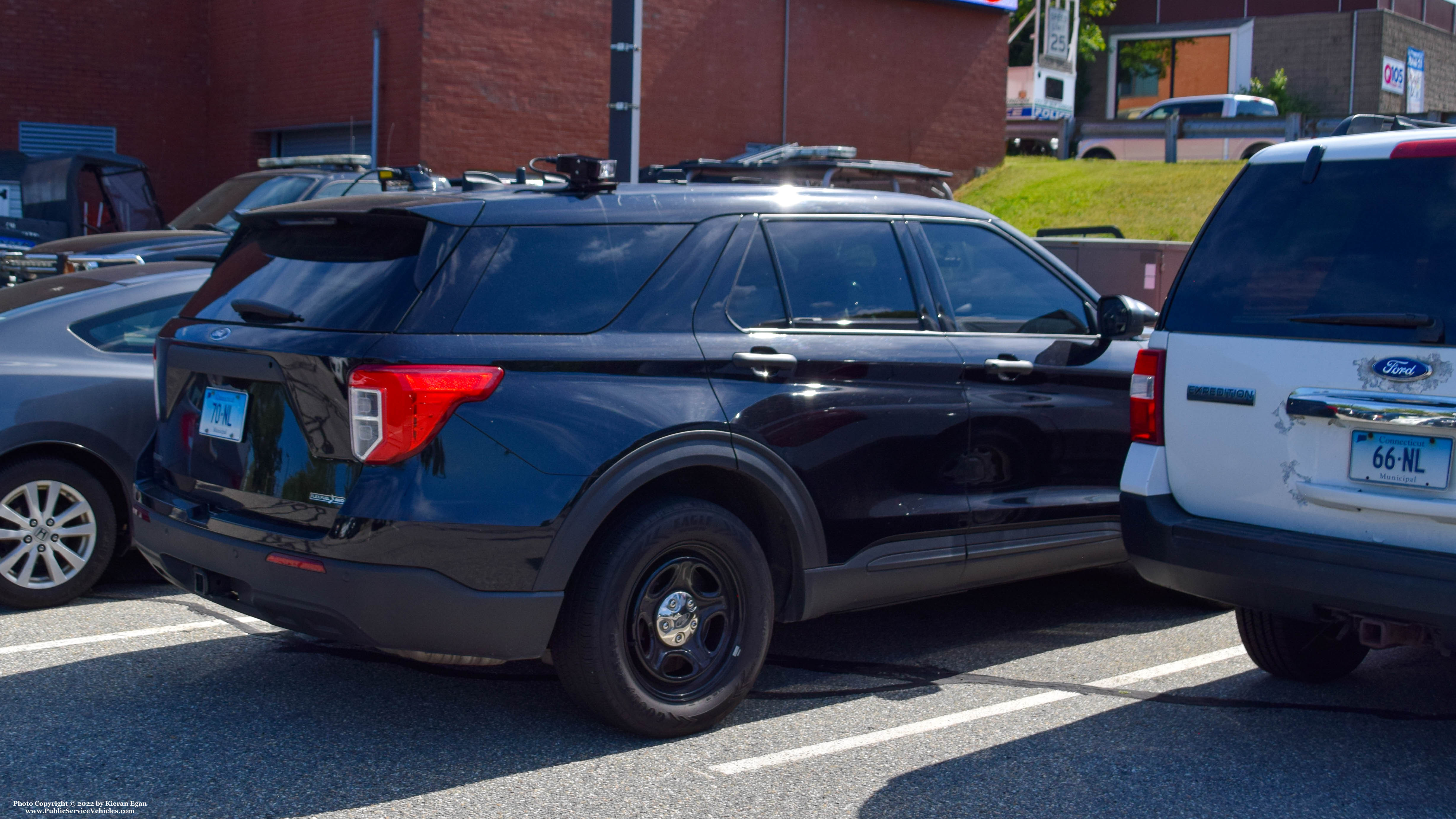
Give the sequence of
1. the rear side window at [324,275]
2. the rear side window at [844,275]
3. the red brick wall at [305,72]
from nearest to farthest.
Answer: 1. the rear side window at [324,275]
2. the rear side window at [844,275]
3. the red brick wall at [305,72]

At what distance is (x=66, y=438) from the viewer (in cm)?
593

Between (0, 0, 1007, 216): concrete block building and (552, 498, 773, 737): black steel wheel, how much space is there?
15382 mm

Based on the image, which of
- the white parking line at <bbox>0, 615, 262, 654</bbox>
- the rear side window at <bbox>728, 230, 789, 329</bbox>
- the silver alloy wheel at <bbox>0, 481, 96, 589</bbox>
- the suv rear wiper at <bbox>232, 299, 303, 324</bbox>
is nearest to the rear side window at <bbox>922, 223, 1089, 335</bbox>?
the rear side window at <bbox>728, 230, 789, 329</bbox>

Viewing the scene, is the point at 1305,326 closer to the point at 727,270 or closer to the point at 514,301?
the point at 727,270

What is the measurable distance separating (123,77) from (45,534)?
62.8 ft

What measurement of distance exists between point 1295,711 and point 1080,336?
1691 mm

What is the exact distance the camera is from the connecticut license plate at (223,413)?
4398mm

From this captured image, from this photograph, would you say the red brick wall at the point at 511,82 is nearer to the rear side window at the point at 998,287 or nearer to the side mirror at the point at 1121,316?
the rear side window at the point at 998,287

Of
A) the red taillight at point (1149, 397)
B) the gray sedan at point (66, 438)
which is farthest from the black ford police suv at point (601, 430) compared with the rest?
the gray sedan at point (66, 438)

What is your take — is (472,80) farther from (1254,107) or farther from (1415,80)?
(1415,80)

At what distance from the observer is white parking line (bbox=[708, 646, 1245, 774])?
14.2 feet

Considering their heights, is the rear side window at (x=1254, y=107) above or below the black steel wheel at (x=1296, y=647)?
above

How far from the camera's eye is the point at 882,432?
494 cm

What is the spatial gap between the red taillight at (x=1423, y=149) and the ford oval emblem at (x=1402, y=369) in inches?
25.3
